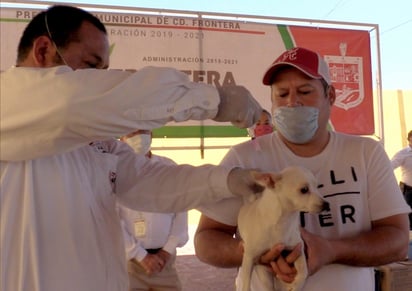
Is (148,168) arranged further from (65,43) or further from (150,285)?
(150,285)

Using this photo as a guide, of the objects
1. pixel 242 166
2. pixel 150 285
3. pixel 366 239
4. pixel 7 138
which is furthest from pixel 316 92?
pixel 150 285

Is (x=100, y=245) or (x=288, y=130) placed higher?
(x=288, y=130)

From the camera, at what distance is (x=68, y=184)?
4.08ft

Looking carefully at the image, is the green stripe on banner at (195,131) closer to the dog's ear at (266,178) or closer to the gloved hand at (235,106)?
the dog's ear at (266,178)

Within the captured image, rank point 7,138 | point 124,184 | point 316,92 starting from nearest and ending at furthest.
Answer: point 7,138, point 124,184, point 316,92

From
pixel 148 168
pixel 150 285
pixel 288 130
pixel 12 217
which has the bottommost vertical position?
pixel 150 285

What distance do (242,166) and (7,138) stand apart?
781mm

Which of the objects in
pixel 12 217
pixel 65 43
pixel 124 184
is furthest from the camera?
pixel 124 184

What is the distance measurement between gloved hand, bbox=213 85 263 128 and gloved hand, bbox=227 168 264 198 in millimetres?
231

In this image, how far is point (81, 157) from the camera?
1318 millimetres

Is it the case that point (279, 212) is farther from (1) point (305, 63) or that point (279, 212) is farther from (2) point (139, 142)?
(2) point (139, 142)

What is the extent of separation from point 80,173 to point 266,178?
54 centimetres

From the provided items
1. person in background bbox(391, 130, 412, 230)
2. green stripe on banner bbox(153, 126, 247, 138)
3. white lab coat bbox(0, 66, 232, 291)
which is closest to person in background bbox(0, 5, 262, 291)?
white lab coat bbox(0, 66, 232, 291)

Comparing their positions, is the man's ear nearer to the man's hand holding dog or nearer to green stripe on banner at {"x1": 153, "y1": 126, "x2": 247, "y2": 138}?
the man's hand holding dog
